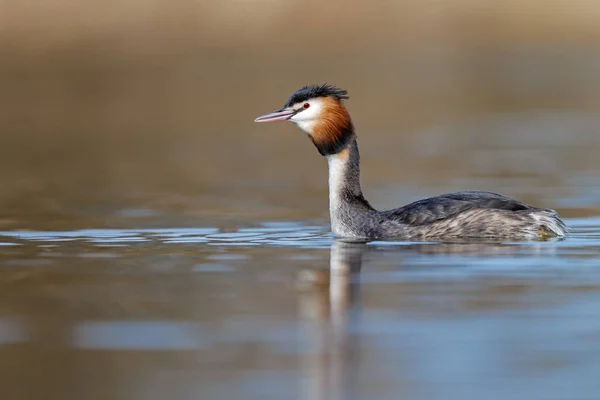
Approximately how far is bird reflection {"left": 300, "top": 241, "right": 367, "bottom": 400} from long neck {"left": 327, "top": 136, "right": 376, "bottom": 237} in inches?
33.9

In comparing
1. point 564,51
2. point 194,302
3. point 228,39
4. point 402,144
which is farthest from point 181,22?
point 194,302

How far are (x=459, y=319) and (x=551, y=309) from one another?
0.68 meters

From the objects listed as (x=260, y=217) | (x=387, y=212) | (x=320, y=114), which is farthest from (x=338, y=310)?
(x=260, y=217)

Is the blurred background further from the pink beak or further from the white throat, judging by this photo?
the pink beak

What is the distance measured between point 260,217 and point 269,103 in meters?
14.3

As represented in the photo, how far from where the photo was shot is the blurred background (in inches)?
674

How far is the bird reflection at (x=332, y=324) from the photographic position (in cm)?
743

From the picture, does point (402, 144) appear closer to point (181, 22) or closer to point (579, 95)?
point (579, 95)

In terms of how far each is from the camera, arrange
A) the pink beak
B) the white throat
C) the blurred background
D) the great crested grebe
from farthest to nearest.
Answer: the blurred background → the white throat → the pink beak → the great crested grebe

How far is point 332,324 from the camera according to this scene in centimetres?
897

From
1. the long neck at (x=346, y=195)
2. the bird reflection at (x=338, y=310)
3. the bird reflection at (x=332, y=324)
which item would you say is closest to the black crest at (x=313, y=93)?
the long neck at (x=346, y=195)

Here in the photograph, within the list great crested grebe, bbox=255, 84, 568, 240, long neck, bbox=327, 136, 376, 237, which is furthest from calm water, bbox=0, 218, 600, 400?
long neck, bbox=327, 136, 376, 237

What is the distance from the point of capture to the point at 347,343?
27.4ft

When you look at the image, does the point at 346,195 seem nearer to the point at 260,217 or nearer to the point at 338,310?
the point at 260,217
